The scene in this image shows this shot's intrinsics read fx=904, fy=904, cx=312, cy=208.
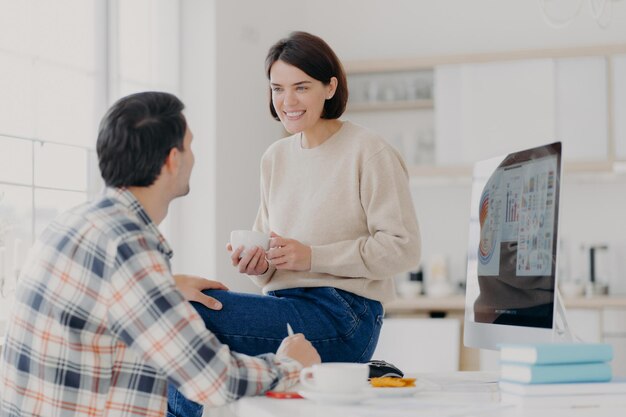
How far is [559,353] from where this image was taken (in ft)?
4.16

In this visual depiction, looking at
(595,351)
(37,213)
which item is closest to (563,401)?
(595,351)

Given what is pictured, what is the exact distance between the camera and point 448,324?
15.9 ft

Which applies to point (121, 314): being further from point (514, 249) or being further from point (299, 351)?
point (514, 249)

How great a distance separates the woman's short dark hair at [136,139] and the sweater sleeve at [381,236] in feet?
1.84

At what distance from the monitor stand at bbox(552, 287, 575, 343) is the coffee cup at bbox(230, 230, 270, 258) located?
0.63m

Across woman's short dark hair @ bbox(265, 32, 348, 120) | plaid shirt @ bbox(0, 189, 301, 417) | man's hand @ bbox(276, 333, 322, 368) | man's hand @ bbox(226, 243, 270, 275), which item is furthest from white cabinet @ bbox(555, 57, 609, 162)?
plaid shirt @ bbox(0, 189, 301, 417)

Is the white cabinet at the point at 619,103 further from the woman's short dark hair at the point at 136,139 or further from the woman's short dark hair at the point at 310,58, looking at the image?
the woman's short dark hair at the point at 136,139

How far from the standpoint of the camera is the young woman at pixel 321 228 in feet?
6.15

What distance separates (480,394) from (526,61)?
3.81 meters

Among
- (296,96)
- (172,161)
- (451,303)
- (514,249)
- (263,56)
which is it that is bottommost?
(451,303)

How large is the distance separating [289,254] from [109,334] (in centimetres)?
60

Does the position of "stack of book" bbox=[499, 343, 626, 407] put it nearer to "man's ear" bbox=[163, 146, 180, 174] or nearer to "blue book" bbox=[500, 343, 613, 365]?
"blue book" bbox=[500, 343, 613, 365]

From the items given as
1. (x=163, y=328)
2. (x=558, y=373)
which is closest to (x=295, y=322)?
(x=163, y=328)

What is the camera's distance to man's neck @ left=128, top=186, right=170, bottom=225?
4.83 feet
